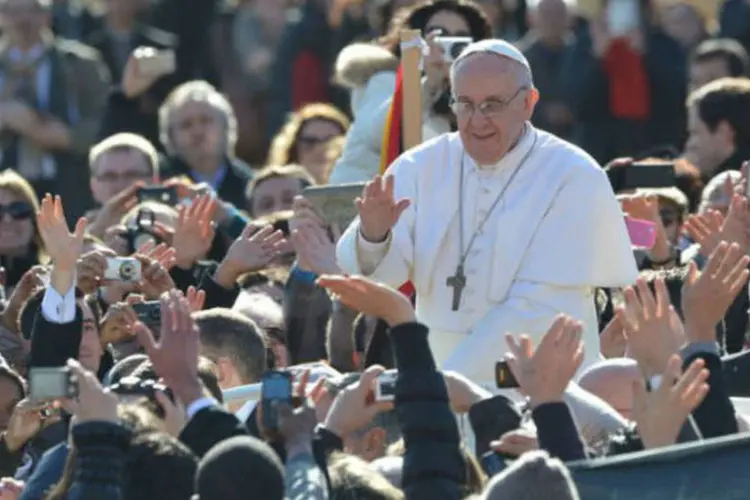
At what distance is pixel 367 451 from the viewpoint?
859 cm

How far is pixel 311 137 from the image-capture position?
1448 centimetres

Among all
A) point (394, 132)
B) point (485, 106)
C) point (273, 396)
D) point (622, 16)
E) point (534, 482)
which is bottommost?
point (534, 482)

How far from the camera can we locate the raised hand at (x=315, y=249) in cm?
1088

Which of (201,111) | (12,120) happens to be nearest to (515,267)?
(201,111)

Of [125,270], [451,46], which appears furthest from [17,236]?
[125,270]

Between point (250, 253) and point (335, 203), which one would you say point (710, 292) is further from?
point (335, 203)

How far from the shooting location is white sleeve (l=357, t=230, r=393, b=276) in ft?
30.6

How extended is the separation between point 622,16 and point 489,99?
843 centimetres

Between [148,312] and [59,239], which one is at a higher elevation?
[59,239]

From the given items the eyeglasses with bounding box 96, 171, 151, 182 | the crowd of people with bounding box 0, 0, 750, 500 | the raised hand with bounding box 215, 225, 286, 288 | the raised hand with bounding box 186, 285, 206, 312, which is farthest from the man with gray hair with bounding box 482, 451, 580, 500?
the eyeglasses with bounding box 96, 171, 151, 182

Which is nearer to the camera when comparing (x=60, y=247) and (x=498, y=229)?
(x=60, y=247)

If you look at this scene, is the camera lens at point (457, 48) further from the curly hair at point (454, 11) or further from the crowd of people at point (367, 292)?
Answer: the curly hair at point (454, 11)

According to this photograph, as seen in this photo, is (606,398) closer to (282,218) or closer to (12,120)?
(282,218)

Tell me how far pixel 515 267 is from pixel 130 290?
175 cm
